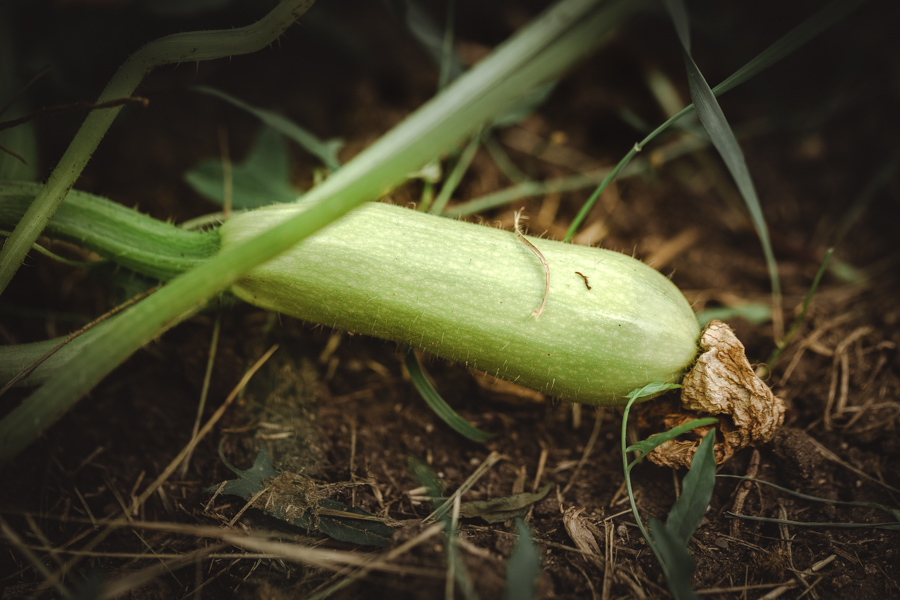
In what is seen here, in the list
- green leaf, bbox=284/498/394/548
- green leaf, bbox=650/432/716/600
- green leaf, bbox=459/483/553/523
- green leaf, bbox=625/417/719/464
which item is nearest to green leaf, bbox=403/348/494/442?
green leaf, bbox=459/483/553/523

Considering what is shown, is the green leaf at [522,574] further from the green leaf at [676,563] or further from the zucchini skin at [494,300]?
the zucchini skin at [494,300]

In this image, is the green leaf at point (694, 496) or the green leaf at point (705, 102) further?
the green leaf at point (705, 102)

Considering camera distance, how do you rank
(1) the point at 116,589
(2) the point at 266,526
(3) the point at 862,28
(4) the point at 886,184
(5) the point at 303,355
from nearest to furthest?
(1) the point at 116,589 < (2) the point at 266,526 < (5) the point at 303,355 < (4) the point at 886,184 < (3) the point at 862,28

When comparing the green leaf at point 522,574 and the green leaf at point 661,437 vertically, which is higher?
the green leaf at point 522,574

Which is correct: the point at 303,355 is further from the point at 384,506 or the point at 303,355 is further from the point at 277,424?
the point at 384,506

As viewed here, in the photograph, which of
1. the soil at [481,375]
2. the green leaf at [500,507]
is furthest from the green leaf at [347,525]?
the green leaf at [500,507]

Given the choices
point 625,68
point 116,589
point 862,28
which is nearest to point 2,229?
point 116,589
